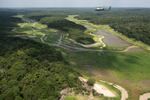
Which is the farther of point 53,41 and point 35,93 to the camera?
point 53,41

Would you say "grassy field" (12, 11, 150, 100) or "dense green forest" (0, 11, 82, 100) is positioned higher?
"dense green forest" (0, 11, 82, 100)

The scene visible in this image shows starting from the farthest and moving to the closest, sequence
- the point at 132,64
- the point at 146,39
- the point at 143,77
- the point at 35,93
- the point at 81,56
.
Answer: the point at 146,39 < the point at 81,56 < the point at 132,64 < the point at 143,77 < the point at 35,93

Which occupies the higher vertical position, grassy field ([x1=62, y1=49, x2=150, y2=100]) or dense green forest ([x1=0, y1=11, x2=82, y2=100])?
dense green forest ([x1=0, y1=11, x2=82, y2=100])

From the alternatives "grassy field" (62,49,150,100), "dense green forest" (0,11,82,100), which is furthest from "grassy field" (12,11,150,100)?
"dense green forest" (0,11,82,100)

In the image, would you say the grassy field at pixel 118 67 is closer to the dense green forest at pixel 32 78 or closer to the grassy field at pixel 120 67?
the grassy field at pixel 120 67

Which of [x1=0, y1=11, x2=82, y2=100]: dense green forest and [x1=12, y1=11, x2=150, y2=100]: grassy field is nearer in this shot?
[x1=0, y1=11, x2=82, y2=100]: dense green forest

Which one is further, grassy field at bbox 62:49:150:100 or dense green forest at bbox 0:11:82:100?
grassy field at bbox 62:49:150:100

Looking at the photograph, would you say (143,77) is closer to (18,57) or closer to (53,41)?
(18,57)

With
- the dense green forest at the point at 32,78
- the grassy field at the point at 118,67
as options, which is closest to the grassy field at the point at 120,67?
the grassy field at the point at 118,67

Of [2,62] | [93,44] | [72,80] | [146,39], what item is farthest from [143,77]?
[146,39]

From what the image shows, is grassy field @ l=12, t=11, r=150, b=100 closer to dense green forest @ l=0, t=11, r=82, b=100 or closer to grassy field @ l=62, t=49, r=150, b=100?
grassy field @ l=62, t=49, r=150, b=100

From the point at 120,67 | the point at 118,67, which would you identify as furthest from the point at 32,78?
the point at 120,67
